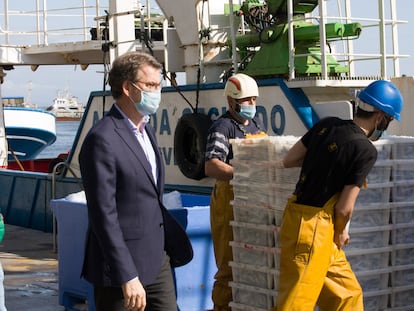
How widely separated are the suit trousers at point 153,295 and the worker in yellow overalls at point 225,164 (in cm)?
162

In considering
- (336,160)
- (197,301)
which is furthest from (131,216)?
(197,301)

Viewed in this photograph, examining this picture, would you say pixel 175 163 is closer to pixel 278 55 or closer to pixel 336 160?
pixel 278 55

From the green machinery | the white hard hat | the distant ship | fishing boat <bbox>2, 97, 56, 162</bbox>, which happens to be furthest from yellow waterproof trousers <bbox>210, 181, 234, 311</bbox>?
the distant ship

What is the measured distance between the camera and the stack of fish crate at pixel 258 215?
5.11 metres

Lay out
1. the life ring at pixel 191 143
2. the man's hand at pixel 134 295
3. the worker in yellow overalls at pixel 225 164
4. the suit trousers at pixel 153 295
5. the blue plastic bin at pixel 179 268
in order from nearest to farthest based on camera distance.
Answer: the man's hand at pixel 134 295
the suit trousers at pixel 153 295
the worker in yellow overalls at pixel 225 164
the blue plastic bin at pixel 179 268
the life ring at pixel 191 143

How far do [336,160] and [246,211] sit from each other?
1.20 metres

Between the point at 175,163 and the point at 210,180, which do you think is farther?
the point at 175,163

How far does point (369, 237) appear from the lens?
5.17m

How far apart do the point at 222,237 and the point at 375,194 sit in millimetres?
1135

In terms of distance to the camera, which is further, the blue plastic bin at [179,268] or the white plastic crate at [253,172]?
the blue plastic bin at [179,268]

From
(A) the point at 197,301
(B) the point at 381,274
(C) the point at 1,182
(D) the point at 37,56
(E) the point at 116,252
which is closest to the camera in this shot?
(E) the point at 116,252

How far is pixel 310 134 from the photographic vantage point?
4.54m

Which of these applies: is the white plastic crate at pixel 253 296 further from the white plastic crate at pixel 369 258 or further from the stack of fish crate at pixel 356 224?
the white plastic crate at pixel 369 258

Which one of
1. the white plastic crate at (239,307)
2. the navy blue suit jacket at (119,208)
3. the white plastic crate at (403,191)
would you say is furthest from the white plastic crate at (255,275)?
the navy blue suit jacket at (119,208)
